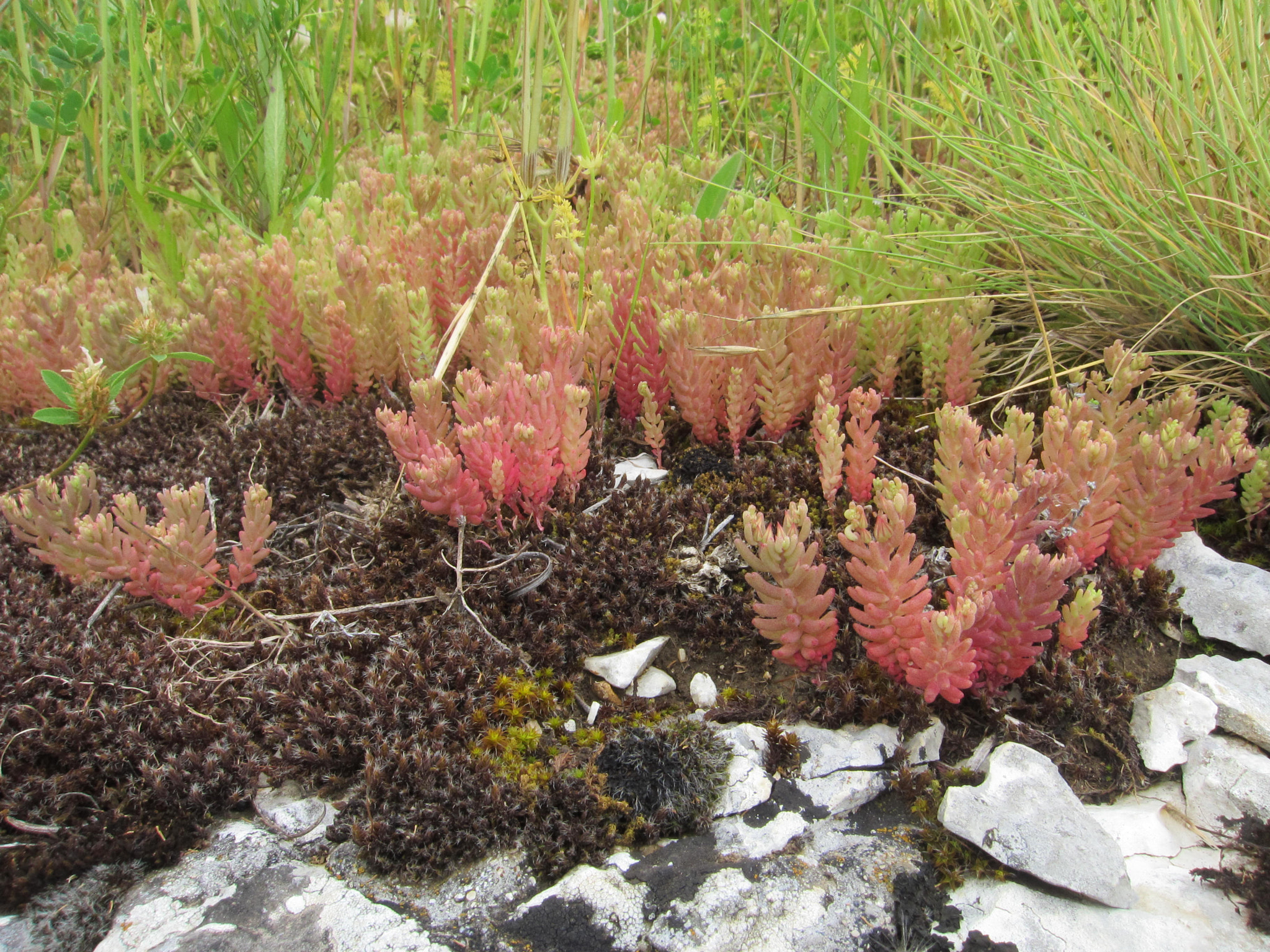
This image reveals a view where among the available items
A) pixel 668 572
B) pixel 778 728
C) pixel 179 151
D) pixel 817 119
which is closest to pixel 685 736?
pixel 778 728

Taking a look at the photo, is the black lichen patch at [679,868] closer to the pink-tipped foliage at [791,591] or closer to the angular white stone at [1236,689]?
the pink-tipped foliage at [791,591]

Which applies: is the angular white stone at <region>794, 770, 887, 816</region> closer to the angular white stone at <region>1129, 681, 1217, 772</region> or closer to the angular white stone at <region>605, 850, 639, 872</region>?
the angular white stone at <region>605, 850, 639, 872</region>

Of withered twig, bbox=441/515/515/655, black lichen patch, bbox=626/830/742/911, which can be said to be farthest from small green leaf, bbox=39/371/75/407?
black lichen patch, bbox=626/830/742/911

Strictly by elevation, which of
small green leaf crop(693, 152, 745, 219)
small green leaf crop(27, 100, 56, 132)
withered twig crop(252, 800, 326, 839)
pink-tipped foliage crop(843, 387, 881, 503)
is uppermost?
small green leaf crop(27, 100, 56, 132)

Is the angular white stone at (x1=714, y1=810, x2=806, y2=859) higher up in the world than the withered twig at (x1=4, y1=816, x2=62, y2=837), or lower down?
lower down

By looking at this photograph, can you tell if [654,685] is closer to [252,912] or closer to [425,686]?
[425,686]

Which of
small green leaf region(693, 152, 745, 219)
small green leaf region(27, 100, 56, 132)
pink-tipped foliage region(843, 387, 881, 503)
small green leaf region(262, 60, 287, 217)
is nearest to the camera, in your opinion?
pink-tipped foliage region(843, 387, 881, 503)

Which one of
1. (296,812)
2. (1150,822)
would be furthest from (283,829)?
(1150,822)

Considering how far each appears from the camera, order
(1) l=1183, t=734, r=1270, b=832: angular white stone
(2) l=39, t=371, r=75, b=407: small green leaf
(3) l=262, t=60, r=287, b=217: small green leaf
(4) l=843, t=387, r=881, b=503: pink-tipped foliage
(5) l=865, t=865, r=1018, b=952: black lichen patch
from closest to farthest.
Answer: (5) l=865, t=865, r=1018, b=952: black lichen patch, (1) l=1183, t=734, r=1270, b=832: angular white stone, (4) l=843, t=387, r=881, b=503: pink-tipped foliage, (2) l=39, t=371, r=75, b=407: small green leaf, (3) l=262, t=60, r=287, b=217: small green leaf

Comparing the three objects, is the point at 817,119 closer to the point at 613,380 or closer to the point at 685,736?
the point at 613,380
